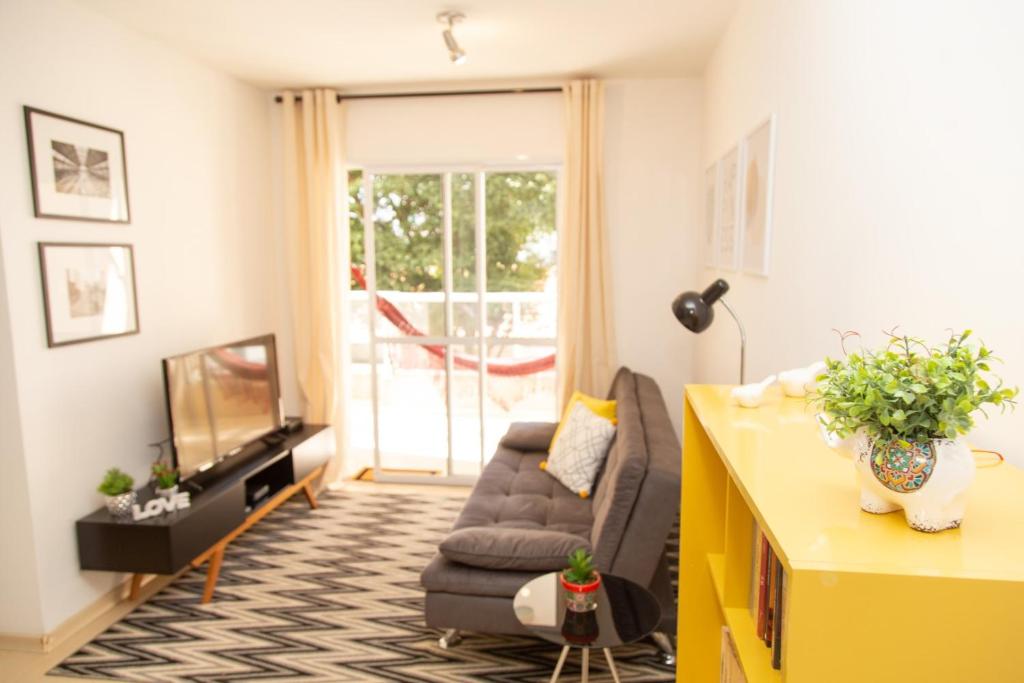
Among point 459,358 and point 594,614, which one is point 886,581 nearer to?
point 594,614

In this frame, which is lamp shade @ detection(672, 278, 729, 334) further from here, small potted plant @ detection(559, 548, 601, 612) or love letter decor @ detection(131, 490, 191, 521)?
love letter decor @ detection(131, 490, 191, 521)

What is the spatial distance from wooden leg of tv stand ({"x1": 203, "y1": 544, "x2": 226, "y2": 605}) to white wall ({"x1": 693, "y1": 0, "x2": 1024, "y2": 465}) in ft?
8.67

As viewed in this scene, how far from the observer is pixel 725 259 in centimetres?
318

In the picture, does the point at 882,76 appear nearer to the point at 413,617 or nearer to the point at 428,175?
the point at 413,617

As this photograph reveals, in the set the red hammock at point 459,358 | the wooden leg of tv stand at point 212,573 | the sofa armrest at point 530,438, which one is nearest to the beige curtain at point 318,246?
the red hammock at point 459,358

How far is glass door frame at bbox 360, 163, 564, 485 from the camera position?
4516 mm

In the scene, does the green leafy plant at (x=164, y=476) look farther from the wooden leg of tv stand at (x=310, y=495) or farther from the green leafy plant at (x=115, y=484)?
the wooden leg of tv stand at (x=310, y=495)

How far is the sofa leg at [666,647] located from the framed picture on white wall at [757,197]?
148 cm

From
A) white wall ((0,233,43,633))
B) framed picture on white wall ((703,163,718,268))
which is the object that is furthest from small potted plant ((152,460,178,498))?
framed picture on white wall ((703,163,718,268))

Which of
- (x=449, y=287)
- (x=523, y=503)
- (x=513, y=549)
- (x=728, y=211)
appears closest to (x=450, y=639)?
(x=513, y=549)

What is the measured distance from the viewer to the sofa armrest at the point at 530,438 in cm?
402

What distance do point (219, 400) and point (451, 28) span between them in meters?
2.25

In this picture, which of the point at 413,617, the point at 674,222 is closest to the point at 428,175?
the point at 674,222

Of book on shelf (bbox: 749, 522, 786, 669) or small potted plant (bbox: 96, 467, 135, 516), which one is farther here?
small potted plant (bbox: 96, 467, 135, 516)
